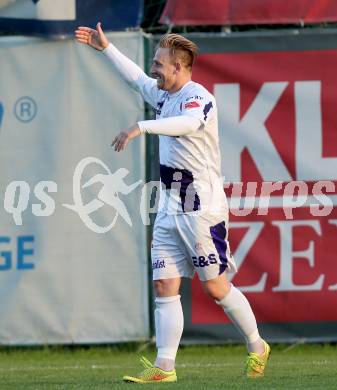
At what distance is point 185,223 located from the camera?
6.49 m

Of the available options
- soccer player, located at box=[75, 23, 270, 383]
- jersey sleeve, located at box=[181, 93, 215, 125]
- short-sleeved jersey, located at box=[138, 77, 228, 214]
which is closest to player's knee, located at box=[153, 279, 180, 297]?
soccer player, located at box=[75, 23, 270, 383]

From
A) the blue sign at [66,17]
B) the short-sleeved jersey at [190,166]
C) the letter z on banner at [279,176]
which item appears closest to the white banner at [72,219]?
Result: the blue sign at [66,17]

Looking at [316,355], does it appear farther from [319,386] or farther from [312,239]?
[319,386]

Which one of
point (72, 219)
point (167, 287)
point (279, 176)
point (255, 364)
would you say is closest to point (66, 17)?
point (72, 219)

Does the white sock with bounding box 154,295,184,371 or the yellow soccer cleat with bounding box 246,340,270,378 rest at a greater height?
the white sock with bounding box 154,295,184,371

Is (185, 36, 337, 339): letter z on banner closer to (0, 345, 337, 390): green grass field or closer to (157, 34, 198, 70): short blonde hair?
(0, 345, 337, 390): green grass field

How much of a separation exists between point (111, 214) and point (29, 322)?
3.54 ft

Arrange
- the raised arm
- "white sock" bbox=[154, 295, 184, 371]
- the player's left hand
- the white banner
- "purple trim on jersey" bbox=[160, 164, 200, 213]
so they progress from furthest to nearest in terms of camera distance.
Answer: the white banner → the raised arm → "purple trim on jersey" bbox=[160, 164, 200, 213] → "white sock" bbox=[154, 295, 184, 371] → the player's left hand

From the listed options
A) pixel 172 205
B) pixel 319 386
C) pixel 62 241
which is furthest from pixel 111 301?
pixel 319 386

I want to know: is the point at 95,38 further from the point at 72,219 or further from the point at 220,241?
the point at 72,219

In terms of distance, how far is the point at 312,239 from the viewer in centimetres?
928

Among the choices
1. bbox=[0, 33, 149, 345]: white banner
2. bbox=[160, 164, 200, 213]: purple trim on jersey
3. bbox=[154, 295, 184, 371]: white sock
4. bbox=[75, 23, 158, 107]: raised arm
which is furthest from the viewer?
bbox=[0, 33, 149, 345]: white banner

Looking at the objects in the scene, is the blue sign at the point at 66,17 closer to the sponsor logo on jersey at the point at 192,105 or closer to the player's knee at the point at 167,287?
the sponsor logo on jersey at the point at 192,105

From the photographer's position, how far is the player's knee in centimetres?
647
